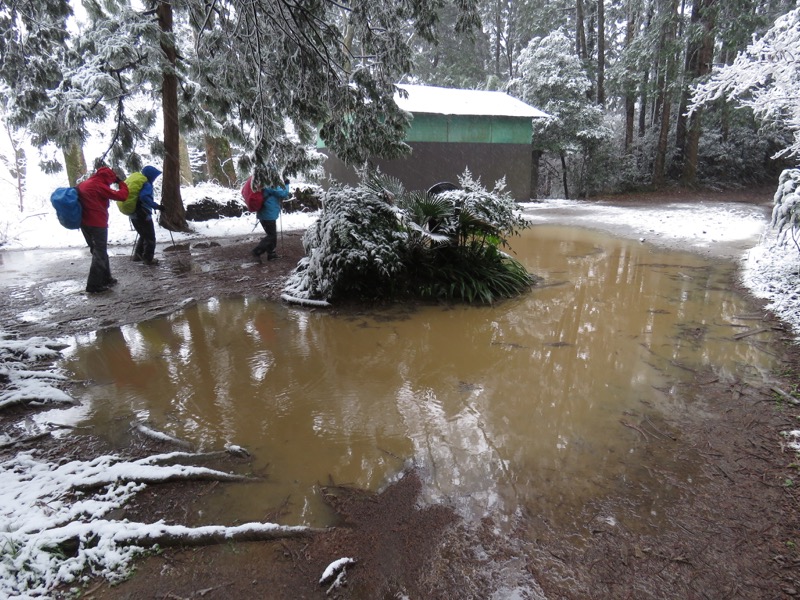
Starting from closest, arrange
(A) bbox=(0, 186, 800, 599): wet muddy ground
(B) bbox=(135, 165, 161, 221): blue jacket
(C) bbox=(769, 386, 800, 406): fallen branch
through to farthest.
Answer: (A) bbox=(0, 186, 800, 599): wet muddy ground → (C) bbox=(769, 386, 800, 406): fallen branch → (B) bbox=(135, 165, 161, 221): blue jacket

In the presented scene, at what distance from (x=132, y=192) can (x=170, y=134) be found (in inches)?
135

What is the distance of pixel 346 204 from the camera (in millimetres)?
5949

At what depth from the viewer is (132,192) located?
7.88 metres

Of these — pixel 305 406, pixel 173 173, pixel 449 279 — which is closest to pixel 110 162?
pixel 173 173

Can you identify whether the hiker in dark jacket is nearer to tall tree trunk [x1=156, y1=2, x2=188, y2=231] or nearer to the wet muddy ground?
tall tree trunk [x1=156, y1=2, x2=188, y2=231]

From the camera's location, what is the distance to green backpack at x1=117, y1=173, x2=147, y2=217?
310 inches

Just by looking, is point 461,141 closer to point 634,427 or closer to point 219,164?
point 219,164

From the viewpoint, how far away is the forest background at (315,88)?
577 centimetres

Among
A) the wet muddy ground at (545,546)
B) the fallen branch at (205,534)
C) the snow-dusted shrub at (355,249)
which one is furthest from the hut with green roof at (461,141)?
the fallen branch at (205,534)

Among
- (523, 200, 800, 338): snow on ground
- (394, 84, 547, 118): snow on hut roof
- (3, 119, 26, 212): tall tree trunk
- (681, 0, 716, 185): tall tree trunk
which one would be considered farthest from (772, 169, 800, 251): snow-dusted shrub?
(3, 119, 26, 212): tall tree trunk

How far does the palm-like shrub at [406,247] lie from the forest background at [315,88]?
915mm

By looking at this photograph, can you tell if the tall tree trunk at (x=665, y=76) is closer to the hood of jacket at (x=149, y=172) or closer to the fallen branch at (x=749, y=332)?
the fallen branch at (x=749, y=332)

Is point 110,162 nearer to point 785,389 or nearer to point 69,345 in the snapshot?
point 69,345

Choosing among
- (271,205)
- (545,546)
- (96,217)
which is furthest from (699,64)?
(545,546)
